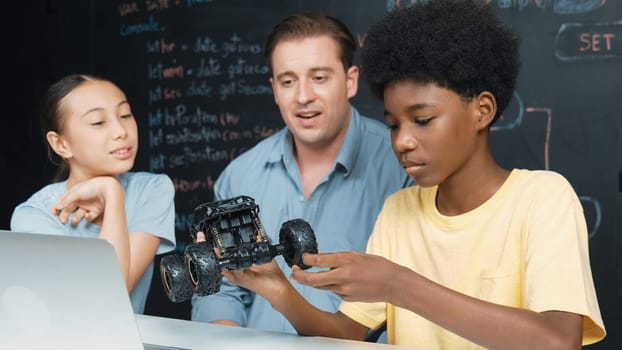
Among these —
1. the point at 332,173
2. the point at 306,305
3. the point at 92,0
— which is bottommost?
the point at 306,305

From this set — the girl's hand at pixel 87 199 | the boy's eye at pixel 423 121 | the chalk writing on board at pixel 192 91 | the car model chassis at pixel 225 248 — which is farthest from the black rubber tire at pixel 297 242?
the chalk writing on board at pixel 192 91

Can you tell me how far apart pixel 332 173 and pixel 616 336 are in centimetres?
135

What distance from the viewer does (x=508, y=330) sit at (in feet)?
3.77

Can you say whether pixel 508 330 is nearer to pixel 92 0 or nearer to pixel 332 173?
pixel 332 173

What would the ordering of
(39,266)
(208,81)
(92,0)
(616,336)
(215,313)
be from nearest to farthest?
1. (39,266)
2. (215,313)
3. (616,336)
4. (208,81)
5. (92,0)

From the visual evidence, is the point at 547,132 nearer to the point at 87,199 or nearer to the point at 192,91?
the point at 192,91

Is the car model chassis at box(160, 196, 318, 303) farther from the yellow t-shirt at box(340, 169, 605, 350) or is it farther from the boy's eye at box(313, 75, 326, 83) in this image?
the boy's eye at box(313, 75, 326, 83)

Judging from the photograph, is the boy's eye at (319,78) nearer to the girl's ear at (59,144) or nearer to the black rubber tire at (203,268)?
the girl's ear at (59,144)

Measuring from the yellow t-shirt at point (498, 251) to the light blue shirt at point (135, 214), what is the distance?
0.55 meters

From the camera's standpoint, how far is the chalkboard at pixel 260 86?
109 inches

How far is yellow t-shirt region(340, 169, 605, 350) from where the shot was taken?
1232mm

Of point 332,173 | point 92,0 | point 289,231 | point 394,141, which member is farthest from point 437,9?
point 92,0

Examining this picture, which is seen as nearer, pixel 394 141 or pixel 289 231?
pixel 289 231

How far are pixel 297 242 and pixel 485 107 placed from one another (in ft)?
1.58
